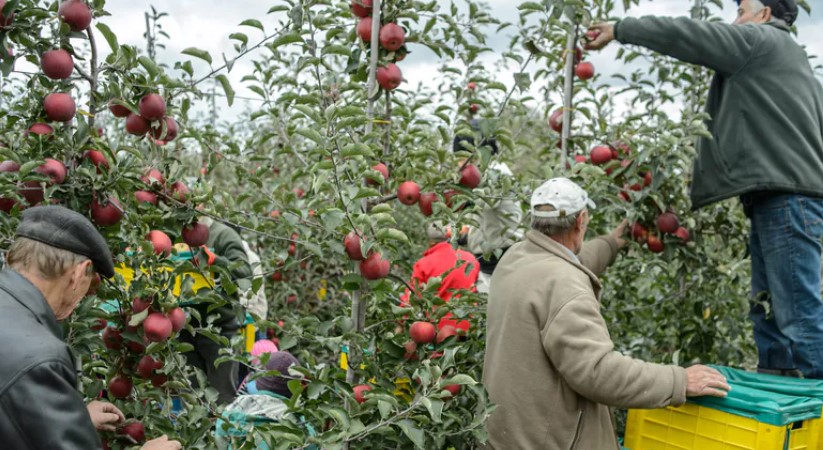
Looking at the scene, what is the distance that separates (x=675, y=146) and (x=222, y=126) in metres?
4.48

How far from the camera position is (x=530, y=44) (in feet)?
9.14

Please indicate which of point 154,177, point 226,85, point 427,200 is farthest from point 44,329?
point 427,200

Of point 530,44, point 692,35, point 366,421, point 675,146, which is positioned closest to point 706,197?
point 675,146

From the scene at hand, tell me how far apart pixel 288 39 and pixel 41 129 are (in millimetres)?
800

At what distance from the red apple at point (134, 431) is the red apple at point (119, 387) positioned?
0.42ft

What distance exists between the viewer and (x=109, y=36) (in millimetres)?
2346

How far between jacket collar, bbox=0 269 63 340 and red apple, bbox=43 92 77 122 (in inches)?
24.0

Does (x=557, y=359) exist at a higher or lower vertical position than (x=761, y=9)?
lower

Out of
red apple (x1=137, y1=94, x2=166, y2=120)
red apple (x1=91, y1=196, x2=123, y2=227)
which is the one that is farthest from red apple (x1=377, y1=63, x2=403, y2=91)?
red apple (x1=91, y1=196, x2=123, y2=227)

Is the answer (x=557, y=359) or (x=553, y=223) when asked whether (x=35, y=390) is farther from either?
(x=553, y=223)

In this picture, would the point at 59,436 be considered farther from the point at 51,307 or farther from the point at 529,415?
the point at 529,415

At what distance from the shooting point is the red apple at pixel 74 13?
7.38ft

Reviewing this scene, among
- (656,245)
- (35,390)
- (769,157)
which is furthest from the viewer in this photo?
(656,245)

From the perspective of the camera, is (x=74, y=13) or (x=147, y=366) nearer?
(x=74, y=13)
